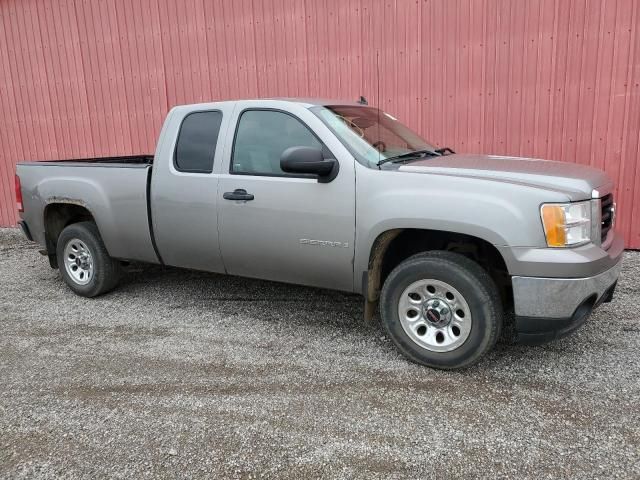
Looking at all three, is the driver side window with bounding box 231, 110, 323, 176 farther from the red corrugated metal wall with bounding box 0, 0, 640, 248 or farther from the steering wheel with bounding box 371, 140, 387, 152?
the red corrugated metal wall with bounding box 0, 0, 640, 248

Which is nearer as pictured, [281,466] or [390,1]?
[281,466]

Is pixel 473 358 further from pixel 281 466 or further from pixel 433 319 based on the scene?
pixel 281 466

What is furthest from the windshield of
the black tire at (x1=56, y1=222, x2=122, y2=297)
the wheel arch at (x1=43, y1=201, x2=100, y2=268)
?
the wheel arch at (x1=43, y1=201, x2=100, y2=268)

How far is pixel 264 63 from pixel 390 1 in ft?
6.33

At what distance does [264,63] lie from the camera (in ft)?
24.3

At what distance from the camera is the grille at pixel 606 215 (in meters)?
3.46

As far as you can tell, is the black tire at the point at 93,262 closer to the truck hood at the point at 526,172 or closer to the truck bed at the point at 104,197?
the truck bed at the point at 104,197

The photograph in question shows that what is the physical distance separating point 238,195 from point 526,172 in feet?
6.96

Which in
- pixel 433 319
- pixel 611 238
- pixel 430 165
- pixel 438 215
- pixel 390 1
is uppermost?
pixel 390 1

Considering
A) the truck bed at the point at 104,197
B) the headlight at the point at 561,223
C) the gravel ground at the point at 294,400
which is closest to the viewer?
the gravel ground at the point at 294,400

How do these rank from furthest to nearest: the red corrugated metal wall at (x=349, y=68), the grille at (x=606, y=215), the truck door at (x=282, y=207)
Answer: the red corrugated metal wall at (x=349, y=68), the truck door at (x=282, y=207), the grille at (x=606, y=215)

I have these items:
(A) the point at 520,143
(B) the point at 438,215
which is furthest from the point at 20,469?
(A) the point at 520,143

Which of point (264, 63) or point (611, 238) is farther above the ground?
point (264, 63)

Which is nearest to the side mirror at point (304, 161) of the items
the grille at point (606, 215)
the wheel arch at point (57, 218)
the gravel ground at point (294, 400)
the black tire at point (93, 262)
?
the gravel ground at point (294, 400)
